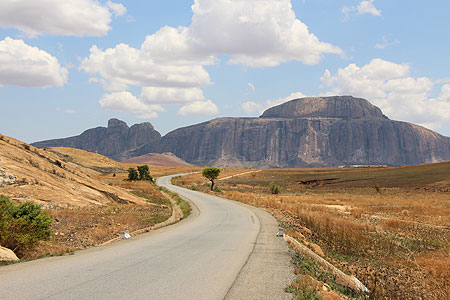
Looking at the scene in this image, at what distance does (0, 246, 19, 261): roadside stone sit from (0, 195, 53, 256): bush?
1.96 feet

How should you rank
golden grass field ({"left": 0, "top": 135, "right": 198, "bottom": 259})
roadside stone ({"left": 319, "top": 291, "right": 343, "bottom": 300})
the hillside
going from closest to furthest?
1. roadside stone ({"left": 319, "top": 291, "right": 343, "bottom": 300})
2. golden grass field ({"left": 0, "top": 135, "right": 198, "bottom": 259})
3. the hillside

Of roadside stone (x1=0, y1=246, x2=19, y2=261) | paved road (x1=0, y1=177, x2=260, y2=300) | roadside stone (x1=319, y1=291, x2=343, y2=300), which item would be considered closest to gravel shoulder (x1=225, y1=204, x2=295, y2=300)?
paved road (x1=0, y1=177, x2=260, y2=300)

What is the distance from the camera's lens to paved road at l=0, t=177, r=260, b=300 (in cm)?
720

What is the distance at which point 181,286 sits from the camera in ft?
25.8

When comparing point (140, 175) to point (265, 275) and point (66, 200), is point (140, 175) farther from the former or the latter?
point (265, 275)

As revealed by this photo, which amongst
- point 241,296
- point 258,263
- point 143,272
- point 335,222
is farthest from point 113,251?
point 335,222

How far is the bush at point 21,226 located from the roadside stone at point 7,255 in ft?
1.96

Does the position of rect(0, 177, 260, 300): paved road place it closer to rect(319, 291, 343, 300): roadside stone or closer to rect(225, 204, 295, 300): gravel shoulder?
rect(225, 204, 295, 300): gravel shoulder

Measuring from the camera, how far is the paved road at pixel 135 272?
23.6 feet

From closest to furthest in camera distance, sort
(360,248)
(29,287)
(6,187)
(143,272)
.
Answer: (29,287)
(143,272)
(360,248)
(6,187)

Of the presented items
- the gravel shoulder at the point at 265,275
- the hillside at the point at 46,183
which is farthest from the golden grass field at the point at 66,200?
the gravel shoulder at the point at 265,275

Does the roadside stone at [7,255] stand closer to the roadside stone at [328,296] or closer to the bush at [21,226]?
the bush at [21,226]

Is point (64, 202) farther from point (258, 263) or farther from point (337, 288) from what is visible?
point (337, 288)

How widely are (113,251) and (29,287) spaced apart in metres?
4.86
